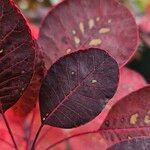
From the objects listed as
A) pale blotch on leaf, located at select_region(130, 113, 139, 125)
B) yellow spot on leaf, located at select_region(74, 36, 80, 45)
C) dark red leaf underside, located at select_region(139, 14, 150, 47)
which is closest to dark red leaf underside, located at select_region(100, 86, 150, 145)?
pale blotch on leaf, located at select_region(130, 113, 139, 125)

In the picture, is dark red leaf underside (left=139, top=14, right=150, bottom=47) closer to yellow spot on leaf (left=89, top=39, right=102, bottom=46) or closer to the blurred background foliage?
the blurred background foliage

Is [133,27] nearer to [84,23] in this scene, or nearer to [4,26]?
[84,23]

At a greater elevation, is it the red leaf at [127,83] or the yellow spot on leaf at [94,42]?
the yellow spot on leaf at [94,42]

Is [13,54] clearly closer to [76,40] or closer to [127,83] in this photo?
[76,40]

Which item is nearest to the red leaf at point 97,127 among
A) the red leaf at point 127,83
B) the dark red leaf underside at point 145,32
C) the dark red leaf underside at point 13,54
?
the red leaf at point 127,83

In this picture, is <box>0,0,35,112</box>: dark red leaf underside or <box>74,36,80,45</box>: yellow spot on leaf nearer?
<box>0,0,35,112</box>: dark red leaf underside

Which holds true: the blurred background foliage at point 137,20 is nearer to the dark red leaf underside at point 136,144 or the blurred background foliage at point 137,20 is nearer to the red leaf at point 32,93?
the red leaf at point 32,93

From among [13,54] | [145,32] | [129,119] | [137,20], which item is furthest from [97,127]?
[137,20]

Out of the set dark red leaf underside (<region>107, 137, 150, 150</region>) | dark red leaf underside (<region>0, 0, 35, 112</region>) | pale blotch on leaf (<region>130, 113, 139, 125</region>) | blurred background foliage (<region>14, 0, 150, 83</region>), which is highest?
dark red leaf underside (<region>0, 0, 35, 112</region>)
